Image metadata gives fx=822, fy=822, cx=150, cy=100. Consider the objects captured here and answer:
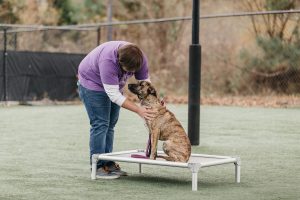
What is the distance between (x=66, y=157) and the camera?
34.3ft

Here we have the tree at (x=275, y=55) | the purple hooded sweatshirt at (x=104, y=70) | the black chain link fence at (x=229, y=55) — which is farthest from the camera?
the black chain link fence at (x=229, y=55)

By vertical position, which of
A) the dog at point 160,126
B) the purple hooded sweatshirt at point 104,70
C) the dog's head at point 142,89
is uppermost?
the purple hooded sweatshirt at point 104,70

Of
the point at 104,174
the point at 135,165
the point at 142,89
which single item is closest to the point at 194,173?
the point at 142,89

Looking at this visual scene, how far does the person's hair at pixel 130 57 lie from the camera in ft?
26.7

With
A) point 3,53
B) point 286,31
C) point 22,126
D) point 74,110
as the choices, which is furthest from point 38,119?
point 286,31

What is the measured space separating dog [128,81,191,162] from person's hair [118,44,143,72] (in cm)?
26

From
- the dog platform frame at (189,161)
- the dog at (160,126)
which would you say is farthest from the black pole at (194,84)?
the dog at (160,126)

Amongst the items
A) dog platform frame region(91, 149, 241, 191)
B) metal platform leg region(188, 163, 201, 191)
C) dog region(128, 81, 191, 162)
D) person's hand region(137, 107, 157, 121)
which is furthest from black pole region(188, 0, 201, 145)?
metal platform leg region(188, 163, 201, 191)

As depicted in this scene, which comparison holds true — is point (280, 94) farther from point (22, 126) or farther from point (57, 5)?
point (57, 5)

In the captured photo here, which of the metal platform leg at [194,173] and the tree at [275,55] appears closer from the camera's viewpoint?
the metal platform leg at [194,173]

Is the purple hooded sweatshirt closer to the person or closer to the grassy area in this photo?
the person

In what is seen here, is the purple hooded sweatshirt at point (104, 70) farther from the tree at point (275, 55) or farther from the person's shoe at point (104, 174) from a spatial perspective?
the tree at point (275, 55)

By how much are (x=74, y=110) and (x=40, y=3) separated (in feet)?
60.0

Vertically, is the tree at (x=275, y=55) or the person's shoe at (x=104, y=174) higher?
the tree at (x=275, y=55)
